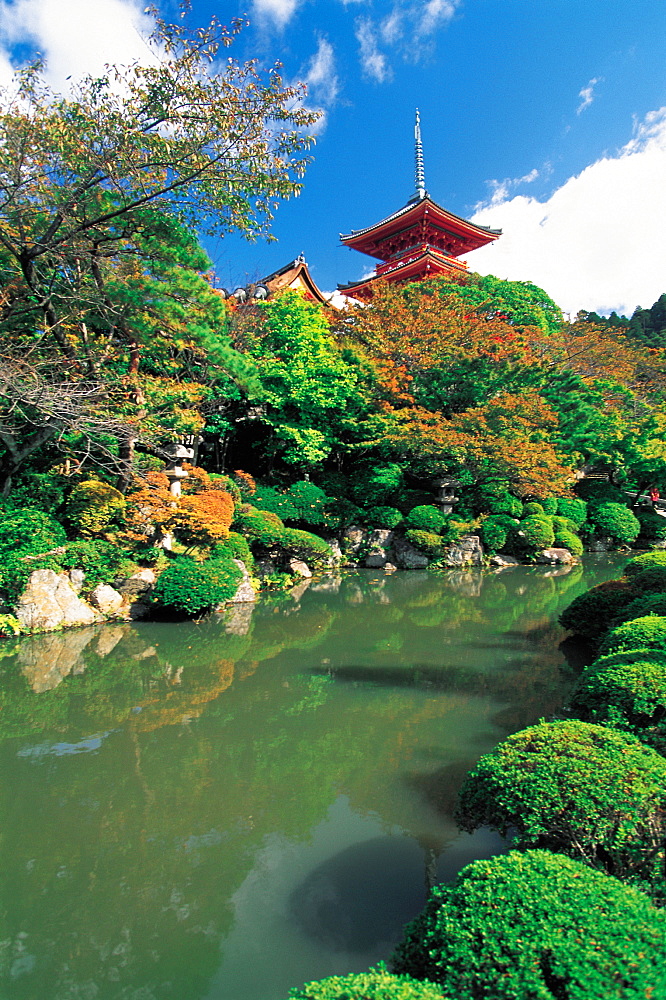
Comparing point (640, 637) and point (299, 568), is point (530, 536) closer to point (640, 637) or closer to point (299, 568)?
point (299, 568)

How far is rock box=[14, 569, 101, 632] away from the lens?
725 cm

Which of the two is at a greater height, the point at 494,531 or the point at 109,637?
the point at 494,531

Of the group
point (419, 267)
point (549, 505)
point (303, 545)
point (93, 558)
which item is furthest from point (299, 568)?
point (419, 267)

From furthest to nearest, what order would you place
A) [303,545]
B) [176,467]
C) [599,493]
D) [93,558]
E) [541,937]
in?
1. [599,493]
2. [303,545]
3. [176,467]
4. [93,558]
5. [541,937]

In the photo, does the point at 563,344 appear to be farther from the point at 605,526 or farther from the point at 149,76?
the point at 149,76

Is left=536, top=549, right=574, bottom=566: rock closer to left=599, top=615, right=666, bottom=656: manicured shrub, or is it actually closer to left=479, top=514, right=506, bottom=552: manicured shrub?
left=479, top=514, right=506, bottom=552: manicured shrub

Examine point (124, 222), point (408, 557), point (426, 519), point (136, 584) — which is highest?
point (124, 222)

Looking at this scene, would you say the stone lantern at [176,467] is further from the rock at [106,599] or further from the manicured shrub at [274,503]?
the manicured shrub at [274,503]

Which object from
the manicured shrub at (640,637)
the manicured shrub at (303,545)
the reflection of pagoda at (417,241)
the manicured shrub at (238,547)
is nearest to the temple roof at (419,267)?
the reflection of pagoda at (417,241)

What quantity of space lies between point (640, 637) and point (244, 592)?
675 centimetres

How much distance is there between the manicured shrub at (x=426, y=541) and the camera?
13297 millimetres

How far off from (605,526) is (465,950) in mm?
16810

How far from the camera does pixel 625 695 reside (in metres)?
3.10

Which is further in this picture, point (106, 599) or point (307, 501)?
point (307, 501)
